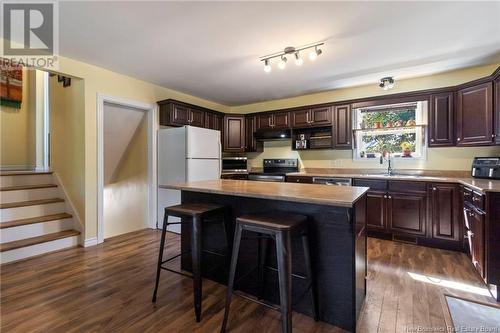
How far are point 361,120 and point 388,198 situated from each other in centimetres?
148

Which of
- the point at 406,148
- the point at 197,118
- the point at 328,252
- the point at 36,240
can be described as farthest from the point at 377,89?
the point at 36,240

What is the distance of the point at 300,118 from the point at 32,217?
441 centimetres

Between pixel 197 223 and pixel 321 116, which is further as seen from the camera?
pixel 321 116

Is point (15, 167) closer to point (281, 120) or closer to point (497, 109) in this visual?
point (281, 120)

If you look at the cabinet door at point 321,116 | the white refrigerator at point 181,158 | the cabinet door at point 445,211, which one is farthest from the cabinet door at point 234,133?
the cabinet door at point 445,211

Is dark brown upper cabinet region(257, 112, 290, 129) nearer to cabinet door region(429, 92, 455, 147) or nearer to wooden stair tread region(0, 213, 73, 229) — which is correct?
cabinet door region(429, 92, 455, 147)

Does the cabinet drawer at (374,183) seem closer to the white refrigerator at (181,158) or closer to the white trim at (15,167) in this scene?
the white refrigerator at (181,158)

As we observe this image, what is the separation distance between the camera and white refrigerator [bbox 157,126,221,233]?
3646mm

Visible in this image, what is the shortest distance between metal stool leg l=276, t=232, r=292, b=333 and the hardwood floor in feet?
1.19

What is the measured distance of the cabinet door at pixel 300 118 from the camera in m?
4.35

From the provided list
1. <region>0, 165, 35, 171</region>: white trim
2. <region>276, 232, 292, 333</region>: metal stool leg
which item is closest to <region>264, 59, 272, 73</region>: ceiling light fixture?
<region>276, 232, 292, 333</region>: metal stool leg

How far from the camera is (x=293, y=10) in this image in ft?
6.63

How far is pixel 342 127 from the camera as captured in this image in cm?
403

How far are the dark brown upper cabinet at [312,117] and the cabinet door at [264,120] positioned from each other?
483 mm
